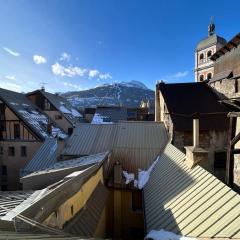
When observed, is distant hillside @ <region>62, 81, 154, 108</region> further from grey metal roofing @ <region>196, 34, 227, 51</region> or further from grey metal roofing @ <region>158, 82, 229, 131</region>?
grey metal roofing @ <region>158, 82, 229, 131</region>

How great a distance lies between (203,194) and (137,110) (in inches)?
1681

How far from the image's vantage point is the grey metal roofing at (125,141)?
18.9 metres

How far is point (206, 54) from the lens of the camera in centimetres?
4278

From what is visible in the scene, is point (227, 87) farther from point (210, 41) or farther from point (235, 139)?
point (210, 41)

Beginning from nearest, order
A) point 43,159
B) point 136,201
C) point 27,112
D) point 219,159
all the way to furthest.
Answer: point 136,201 < point 219,159 < point 43,159 < point 27,112

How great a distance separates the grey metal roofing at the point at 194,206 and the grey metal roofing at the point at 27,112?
759 inches

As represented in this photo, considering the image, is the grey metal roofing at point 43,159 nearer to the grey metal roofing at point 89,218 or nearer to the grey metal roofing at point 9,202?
the grey metal roofing at point 89,218

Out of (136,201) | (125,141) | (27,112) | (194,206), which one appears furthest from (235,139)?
(27,112)

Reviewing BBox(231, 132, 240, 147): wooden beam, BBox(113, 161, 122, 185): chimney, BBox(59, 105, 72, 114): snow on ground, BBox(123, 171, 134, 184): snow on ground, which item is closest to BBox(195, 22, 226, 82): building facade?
BBox(59, 105, 72, 114): snow on ground

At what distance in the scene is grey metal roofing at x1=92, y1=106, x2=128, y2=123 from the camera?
132 feet

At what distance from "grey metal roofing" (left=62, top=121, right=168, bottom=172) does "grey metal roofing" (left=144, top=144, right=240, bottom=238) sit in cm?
689

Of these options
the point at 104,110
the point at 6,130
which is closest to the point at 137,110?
the point at 104,110

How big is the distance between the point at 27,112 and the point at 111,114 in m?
14.5

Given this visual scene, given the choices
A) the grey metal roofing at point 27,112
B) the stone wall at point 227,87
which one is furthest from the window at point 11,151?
the stone wall at point 227,87
